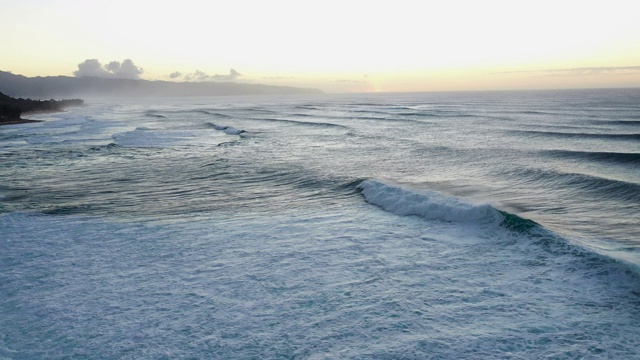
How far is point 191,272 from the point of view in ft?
34.7

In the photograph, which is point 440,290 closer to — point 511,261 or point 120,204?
point 511,261

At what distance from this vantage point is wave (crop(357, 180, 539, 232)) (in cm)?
1395

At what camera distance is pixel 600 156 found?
2638 centimetres

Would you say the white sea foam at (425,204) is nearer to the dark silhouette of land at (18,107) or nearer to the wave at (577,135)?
the wave at (577,135)

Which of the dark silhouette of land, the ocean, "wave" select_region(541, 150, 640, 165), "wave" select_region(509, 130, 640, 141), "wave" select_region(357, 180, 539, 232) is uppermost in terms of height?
the dark silhouette of land

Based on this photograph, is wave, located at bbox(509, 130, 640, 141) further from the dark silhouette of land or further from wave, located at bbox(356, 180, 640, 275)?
the dark silhouette of land

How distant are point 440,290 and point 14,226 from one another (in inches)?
517

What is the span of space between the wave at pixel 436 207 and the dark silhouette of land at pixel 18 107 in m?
65.4

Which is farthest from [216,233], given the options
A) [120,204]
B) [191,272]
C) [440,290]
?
[440,290]

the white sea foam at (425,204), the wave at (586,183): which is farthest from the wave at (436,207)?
the wave at (586,183)

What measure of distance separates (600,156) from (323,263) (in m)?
22.5

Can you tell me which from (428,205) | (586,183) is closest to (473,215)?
(428,205)

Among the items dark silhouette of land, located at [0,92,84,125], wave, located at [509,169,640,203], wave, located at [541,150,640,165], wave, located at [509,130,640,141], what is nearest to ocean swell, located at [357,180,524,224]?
wave, located at [509,169,640,203]

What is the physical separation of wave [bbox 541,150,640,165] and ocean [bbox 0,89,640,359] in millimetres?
1339
